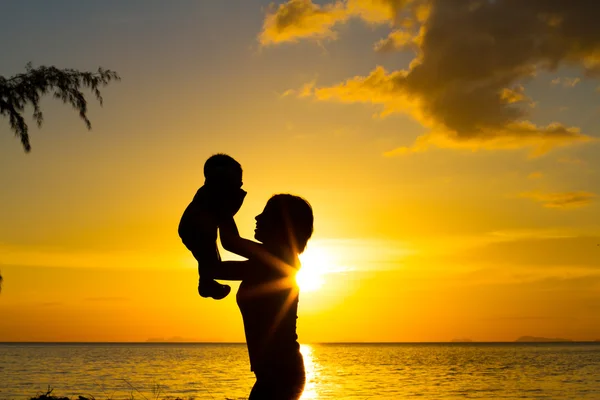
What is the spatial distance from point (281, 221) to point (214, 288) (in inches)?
21.4

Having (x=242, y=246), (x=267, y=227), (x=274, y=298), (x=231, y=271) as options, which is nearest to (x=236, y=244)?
(x=242, y=246)

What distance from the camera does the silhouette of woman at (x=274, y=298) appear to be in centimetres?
364

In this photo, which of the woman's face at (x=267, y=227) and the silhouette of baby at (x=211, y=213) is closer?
the silhouette of baby at (x=211, y=213)

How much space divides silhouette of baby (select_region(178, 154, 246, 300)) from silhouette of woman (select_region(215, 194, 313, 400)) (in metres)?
0.12

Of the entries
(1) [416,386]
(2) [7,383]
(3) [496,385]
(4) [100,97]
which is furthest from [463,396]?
(4) [100,97]

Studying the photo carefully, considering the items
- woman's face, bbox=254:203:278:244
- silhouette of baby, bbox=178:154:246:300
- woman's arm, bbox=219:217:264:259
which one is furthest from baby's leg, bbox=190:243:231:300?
woman's face, bbox=254:203:278:244

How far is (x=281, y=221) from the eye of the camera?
3732mm

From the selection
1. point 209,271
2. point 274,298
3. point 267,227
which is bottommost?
point 274,298

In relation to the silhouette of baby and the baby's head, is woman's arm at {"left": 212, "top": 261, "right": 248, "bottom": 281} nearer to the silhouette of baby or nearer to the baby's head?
the silhouette of baby

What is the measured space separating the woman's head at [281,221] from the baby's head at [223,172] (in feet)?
A: 0.96

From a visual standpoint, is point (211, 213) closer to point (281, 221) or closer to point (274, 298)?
point (281, 221)

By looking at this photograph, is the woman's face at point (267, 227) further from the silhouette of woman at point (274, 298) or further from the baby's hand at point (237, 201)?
the baby's hand at point (237, 201)

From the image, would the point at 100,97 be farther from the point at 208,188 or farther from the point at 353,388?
the point at 353,388

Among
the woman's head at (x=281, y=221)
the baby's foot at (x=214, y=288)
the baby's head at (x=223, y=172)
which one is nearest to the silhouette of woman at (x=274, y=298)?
the woman's head at (x=281, y=221)
